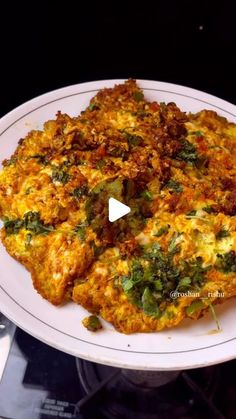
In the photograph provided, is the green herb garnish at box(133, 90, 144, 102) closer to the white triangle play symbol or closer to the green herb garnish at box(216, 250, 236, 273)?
the white triangle play symbol

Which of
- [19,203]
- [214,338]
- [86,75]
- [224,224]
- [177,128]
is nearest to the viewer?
[214,338]

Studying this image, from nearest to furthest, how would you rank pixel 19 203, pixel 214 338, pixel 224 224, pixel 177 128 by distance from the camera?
pixel 214 338 → pixel 224 224 → pixel 19 203 → pixel 177 128

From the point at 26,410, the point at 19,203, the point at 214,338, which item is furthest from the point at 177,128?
the point at 26,410

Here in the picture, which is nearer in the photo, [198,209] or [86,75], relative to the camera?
[198,209]

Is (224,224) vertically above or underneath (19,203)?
underneath

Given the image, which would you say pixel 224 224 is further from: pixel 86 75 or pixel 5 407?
pixel 86 75

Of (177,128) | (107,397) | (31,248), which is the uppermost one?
(177,128)

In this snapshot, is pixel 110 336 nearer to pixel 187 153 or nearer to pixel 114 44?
pixel 187 153
